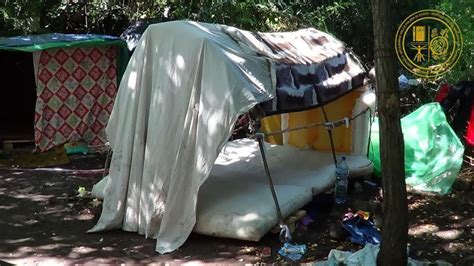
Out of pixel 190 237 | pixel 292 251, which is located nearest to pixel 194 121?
pixel 190 237

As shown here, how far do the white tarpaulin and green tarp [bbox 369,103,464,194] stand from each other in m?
2.91

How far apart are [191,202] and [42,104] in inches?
213

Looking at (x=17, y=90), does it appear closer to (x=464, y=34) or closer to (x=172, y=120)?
(x=172, y=120)

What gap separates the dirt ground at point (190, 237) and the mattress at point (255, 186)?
19 cm

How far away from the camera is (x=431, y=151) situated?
6.86m

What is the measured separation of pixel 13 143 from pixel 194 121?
5937 mm

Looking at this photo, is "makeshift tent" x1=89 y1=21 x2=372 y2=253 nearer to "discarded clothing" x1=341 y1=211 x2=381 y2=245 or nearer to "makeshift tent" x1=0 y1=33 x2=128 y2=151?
"discarded clothing" x1=341 y1=211 x2=381 y2=245

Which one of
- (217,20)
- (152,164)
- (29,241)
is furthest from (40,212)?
(217,20)

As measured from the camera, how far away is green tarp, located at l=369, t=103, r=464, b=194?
6.64m

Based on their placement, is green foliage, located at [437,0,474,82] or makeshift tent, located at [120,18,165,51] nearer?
green foliage, located at [437,0,474,82]

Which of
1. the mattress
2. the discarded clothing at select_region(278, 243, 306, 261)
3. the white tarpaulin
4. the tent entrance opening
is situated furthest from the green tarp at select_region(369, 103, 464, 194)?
the tent entrance opening

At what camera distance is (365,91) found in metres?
7.15

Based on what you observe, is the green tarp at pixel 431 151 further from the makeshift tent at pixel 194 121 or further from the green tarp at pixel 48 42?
the green tarp at pixel 48 42

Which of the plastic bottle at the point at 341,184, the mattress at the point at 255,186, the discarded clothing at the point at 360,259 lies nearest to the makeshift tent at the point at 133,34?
the mattress at the point at 255,186
